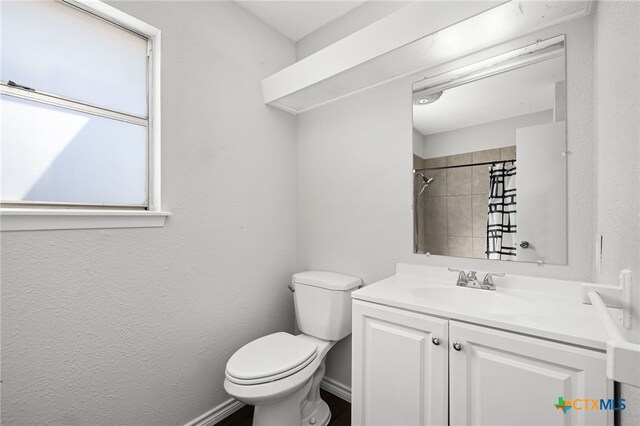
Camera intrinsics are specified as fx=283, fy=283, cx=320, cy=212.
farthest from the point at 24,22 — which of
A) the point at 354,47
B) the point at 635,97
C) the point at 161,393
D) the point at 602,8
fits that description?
the point at 602,8

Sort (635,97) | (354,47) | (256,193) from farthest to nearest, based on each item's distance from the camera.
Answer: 1. (256,193)
2. (354,47)
3. (635,97)

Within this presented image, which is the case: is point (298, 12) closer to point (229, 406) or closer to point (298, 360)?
point (298, 360)

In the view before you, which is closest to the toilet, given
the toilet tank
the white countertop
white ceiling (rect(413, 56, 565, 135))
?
the toilet tank

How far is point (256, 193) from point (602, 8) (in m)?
1.73

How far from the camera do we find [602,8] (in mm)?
934

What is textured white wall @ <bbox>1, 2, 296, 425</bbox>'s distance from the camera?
108 centimetres

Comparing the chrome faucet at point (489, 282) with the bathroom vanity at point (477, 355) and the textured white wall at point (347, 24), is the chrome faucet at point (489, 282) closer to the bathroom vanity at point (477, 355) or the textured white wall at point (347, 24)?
the bathroom vanity at point (477, 355)

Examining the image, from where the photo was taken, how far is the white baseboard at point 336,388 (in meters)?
1.82

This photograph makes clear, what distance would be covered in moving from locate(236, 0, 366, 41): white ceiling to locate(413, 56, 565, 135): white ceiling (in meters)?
0.84

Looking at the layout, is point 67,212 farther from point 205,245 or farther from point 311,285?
point 311,285

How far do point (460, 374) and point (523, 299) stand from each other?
0.45 m

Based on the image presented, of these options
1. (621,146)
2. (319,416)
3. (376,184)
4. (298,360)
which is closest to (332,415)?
(319,416)

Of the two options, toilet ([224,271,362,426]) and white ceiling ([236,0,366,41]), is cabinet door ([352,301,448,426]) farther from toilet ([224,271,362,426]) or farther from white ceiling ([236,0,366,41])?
white ceiling ([236,0,366,41])

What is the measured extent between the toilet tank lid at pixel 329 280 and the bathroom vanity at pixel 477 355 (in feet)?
1.02
